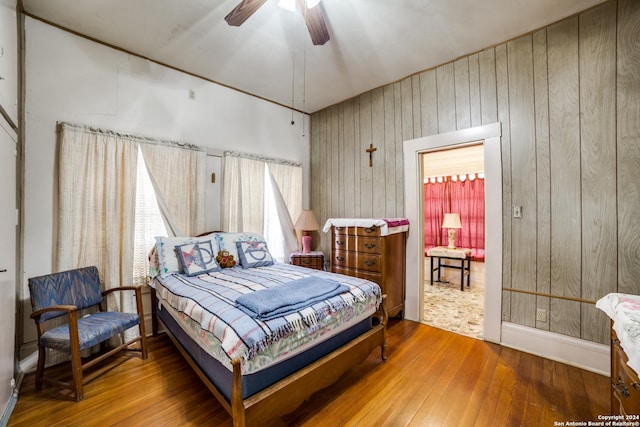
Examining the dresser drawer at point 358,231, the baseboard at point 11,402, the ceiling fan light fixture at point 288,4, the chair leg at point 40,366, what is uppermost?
the ceiling fan light fixture at point 288,4

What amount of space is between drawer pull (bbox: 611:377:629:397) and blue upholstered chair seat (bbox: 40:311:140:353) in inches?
125

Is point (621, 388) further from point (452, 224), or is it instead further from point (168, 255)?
point (452, 224)

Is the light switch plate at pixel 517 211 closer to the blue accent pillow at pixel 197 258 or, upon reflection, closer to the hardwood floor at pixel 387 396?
the hardwood floor at pixel 387 396

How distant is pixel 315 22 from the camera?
2.00 metres

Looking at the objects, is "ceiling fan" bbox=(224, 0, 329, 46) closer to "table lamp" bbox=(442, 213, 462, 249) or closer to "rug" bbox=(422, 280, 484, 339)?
"rug" bbox=(422, 280, 484, 339)

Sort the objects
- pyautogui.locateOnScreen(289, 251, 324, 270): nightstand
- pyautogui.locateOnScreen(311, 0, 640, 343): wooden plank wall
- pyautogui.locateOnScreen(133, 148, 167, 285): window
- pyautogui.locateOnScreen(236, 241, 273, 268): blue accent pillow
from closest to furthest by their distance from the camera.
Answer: pyautogui.locateOnScreen(311, 0, 640, 343): wooden plank wall < pyautogui.locateOnScreen(133, 148, 167, 285): window < pyautogui.locateOnScreen(236, 241, 273, 268): blue accent pillow < pyautogui.locateOnScreen(289, 251, 324, 270): nightstand

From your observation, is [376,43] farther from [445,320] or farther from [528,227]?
[445,320]

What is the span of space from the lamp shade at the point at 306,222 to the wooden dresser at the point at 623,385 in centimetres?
307

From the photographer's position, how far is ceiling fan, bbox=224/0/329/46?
180 centimetres

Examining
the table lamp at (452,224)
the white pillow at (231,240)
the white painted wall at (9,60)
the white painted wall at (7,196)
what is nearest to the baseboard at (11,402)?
the white painted wall at (7,196)

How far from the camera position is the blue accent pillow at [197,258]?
2596mm

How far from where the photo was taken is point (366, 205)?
12.4 ft

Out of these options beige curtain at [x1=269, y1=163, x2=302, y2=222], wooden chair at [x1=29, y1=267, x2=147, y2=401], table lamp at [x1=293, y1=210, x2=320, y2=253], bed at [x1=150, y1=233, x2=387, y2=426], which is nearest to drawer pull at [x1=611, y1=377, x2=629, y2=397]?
bed at [x1=150, y1=233, x2=387, y2=426]

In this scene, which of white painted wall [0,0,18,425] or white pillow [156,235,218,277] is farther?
white pillow [156,235,218,277]
